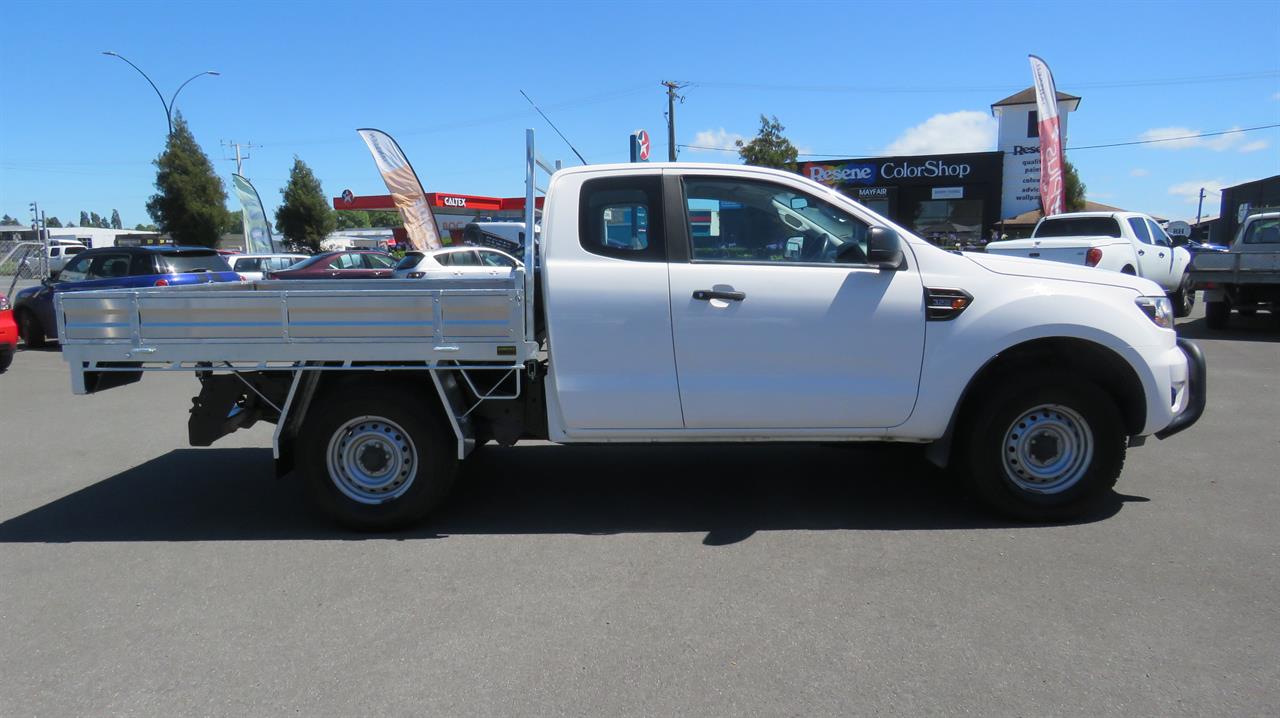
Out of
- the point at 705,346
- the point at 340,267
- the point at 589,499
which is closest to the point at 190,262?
the point at 340,267

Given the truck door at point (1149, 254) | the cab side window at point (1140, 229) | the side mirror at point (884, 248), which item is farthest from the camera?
the cab side window at point (1140, 229)

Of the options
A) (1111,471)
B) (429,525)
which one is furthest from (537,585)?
(1111,471)

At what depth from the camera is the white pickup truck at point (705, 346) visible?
467 cm

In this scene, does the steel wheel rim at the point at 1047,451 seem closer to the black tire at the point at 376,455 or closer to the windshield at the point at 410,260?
the black tire at the point at 376,455

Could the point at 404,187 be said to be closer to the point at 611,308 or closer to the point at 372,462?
the point at 372,462

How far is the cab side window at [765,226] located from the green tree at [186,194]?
41113mm

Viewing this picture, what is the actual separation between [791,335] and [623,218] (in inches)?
45.1

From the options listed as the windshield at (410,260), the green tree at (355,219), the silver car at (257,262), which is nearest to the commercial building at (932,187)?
the silver car at (257,262)

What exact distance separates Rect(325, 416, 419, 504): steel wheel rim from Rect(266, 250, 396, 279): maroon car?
10.1m

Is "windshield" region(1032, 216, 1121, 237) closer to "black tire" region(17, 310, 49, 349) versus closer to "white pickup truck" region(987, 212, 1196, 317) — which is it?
"white pickup truck" region(987, 212, 1196, 317)

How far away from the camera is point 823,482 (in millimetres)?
5875

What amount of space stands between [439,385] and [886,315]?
251 centimetres

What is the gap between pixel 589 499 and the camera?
5586 millimetres

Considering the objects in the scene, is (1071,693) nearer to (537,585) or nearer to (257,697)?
(537,585)
